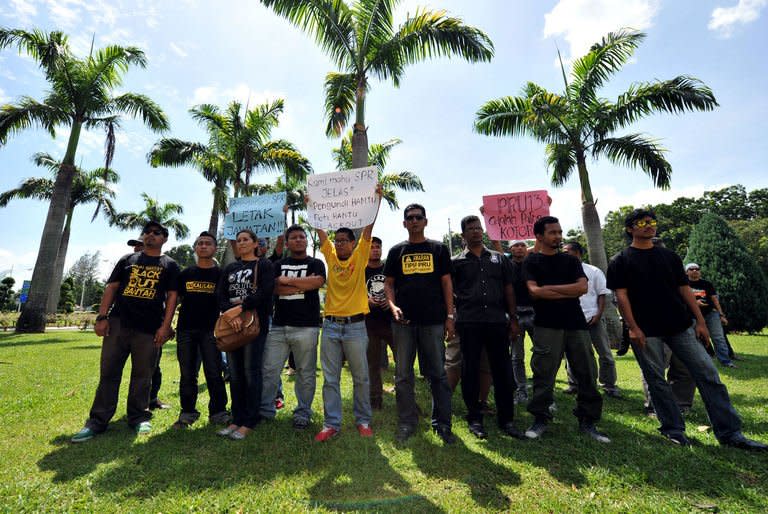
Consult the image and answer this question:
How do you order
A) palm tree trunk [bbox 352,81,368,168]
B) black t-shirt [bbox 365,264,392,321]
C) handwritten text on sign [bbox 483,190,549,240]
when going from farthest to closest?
palm tree trunk [bbox 352,81,368,168]
handwritten text on sign [bbox 483,190,549,240]
black t-shirt [bbox 365,264,392,321]

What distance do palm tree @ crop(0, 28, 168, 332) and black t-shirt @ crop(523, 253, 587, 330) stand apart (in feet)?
62.9

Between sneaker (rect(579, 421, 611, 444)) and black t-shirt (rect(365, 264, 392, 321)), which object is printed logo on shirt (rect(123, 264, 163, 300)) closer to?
black t-shirt (rect(365, 264, 392, 321))

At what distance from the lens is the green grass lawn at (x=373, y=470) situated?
261cm

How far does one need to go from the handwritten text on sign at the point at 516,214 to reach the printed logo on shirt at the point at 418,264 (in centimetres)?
208

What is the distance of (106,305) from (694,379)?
21.2 feet

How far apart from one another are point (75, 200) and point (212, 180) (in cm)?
1464

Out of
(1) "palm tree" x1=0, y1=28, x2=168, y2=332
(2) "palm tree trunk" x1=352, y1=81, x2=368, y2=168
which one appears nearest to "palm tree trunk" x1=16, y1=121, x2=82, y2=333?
(1) "palm tree" x1=0, y1=28, x2=168, y2=332

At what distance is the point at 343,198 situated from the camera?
4.85 meters

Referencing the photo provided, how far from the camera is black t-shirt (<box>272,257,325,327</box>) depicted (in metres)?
4.11

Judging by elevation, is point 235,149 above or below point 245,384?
above

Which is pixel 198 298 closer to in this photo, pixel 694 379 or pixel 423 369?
pixel 423 369

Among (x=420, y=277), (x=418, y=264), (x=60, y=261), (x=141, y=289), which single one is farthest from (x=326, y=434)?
(x=60, y=261)

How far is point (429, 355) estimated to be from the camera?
3938 mm

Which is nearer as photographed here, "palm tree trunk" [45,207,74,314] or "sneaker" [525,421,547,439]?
"sneaker" [525,421,547,439]
